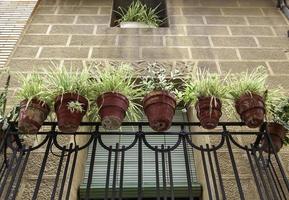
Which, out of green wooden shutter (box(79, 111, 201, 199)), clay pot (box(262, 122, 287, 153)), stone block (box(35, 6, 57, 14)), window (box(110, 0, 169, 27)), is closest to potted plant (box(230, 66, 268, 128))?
clay pot (box(262, 122, 287, 153))

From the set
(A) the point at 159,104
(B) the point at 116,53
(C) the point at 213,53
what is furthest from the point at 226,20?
(A) the point at 159,104

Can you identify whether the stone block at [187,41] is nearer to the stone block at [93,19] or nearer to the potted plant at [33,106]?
the stone block at [93,19]

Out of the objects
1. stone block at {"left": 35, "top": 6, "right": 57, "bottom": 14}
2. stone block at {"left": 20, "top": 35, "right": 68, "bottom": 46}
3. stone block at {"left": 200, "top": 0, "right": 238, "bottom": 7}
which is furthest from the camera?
stone block at {"left": 200, "top": 0, "right": 238, "bottom": 7}

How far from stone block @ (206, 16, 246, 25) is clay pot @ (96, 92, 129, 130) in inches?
88.3

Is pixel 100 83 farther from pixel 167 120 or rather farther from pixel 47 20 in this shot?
pixel 47 20

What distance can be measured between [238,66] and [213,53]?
28 cm

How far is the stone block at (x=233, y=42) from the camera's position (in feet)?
13.3

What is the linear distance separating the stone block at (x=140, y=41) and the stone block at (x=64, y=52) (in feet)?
1.20

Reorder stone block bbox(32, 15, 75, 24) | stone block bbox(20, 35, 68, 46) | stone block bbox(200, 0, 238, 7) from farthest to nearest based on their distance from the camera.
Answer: stone block bbox(200, 0, 238, 7), stone block bbox(32, 15, 75, 24), stone block bbox(20, 35, 68, 46)

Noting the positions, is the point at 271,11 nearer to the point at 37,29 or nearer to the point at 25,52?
the point at 37,29

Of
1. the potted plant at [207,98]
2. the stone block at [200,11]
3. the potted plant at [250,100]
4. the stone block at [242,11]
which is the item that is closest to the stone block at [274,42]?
the stone block at [242,11]

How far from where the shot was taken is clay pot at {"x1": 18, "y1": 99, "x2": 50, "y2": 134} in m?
2.36

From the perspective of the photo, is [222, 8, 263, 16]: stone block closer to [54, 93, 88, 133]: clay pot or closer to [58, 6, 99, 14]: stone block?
[58, 6, 99, 14]: stone block

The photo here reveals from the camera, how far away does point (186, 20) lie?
438 centimetres
